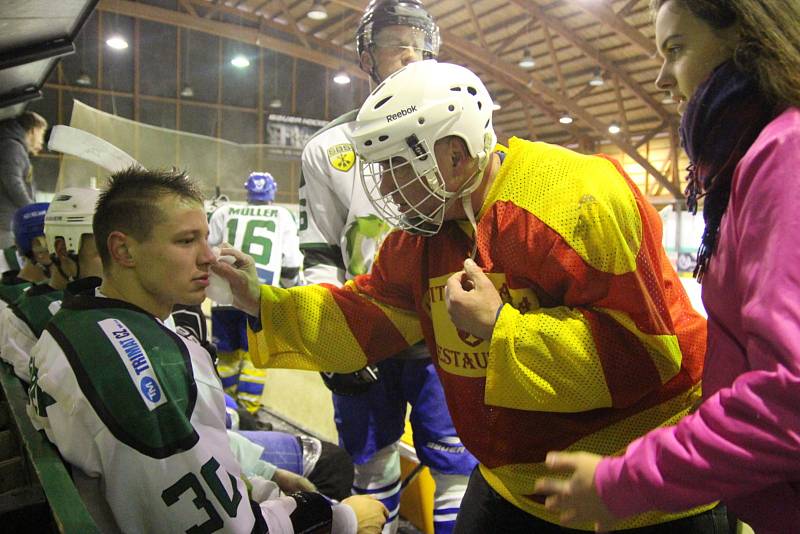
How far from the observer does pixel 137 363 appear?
99 centimetres

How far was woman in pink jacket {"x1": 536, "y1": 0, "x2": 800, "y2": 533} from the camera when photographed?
613mm

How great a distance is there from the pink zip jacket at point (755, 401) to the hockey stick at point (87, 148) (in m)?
1.53

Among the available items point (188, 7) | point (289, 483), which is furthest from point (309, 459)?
point (188, 7)

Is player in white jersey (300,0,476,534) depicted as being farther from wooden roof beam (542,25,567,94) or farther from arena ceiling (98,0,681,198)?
wooden roof beam (542,25,567,94)

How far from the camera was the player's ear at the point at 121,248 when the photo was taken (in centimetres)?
118

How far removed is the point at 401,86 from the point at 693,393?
0.80 metres

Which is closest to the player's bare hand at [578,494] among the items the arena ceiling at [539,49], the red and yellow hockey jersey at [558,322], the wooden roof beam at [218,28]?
the red and yellow hockey jersey at [558,322]

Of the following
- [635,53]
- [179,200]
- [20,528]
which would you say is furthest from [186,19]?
[635,53]

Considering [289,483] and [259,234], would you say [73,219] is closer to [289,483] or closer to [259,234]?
[289,483]

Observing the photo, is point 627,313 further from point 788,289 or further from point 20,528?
point 20,528

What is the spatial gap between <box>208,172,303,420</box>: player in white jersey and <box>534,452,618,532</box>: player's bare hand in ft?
11.0

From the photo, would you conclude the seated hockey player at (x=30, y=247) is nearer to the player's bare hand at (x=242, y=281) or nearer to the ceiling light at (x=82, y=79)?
the player's bare hand at (x=242, y=281)

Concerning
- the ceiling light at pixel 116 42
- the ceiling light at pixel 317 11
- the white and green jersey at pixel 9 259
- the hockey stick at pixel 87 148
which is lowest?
the white and green jersey at pixel 9 259

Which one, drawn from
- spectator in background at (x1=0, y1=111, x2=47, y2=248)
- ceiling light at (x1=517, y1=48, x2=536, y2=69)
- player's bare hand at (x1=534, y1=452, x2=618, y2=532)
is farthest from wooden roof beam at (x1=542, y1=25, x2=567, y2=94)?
player's bare hand at (x1=534, y1=452, x2=618, y2=532)
